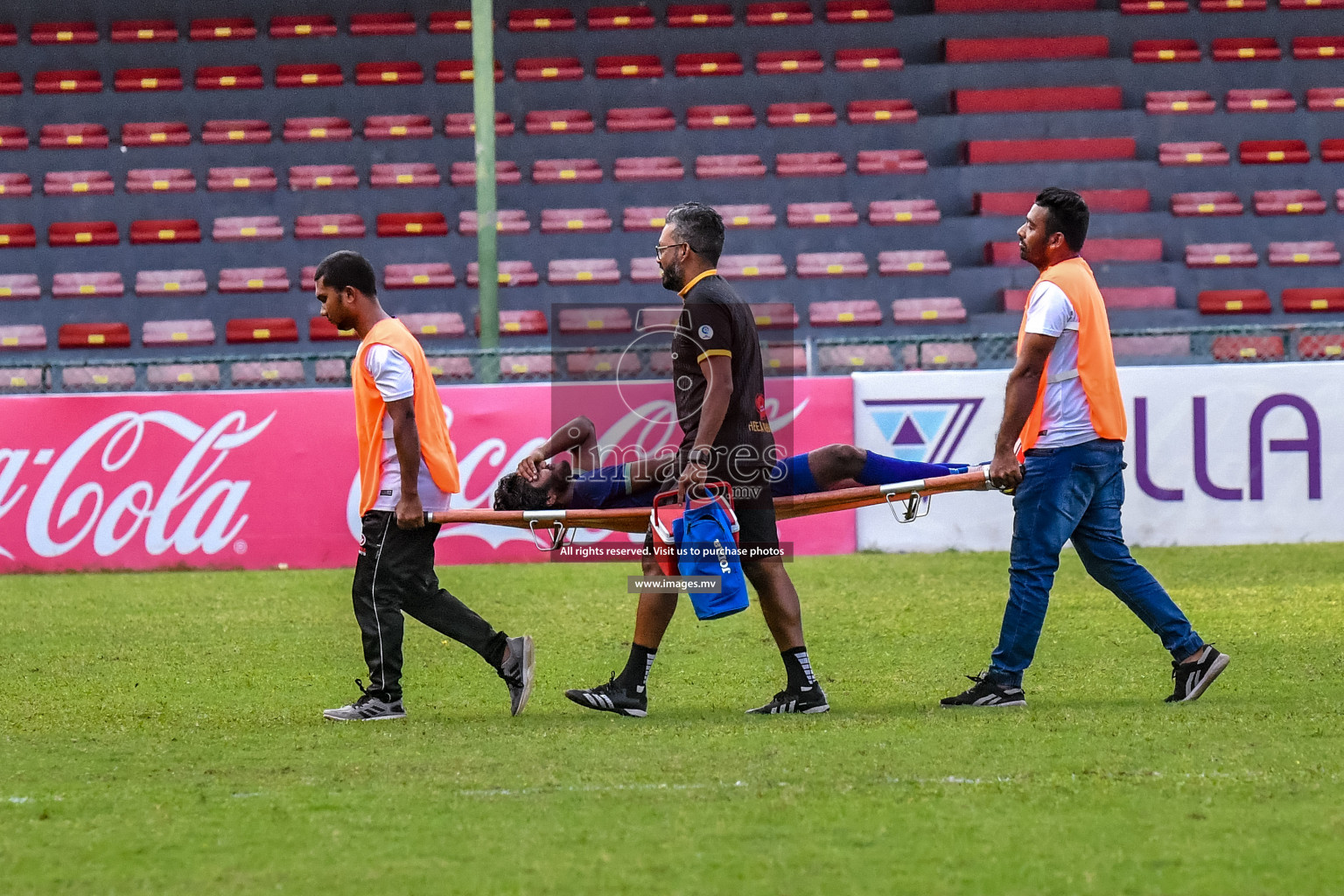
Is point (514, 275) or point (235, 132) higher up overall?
point (235, 132)

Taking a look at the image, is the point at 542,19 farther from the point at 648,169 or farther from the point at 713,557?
the point at 713,557

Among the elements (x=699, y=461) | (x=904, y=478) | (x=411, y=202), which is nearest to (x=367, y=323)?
(x=699, y=461)

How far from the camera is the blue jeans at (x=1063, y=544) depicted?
5.53m

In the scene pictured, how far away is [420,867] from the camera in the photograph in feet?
11.3

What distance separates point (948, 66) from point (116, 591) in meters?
15.2

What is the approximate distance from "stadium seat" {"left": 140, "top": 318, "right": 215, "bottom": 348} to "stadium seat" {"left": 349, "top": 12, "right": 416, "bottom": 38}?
19.3 feet

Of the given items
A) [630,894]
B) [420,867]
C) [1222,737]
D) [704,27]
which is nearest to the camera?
[630,894]

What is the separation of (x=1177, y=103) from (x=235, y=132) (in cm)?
1330

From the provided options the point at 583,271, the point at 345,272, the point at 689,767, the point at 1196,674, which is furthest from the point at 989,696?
the point at 583,271

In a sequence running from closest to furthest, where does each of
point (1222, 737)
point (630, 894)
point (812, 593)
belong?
point (630, 894)
point (1222, 737)
point (812, 593)

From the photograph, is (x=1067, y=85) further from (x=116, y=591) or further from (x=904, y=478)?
(x=904, y=478)

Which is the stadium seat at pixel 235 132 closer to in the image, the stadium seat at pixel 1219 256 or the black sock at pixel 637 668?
the stadium seat at pixel 1219 256

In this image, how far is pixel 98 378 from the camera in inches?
497

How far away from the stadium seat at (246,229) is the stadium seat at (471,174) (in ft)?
8.02
